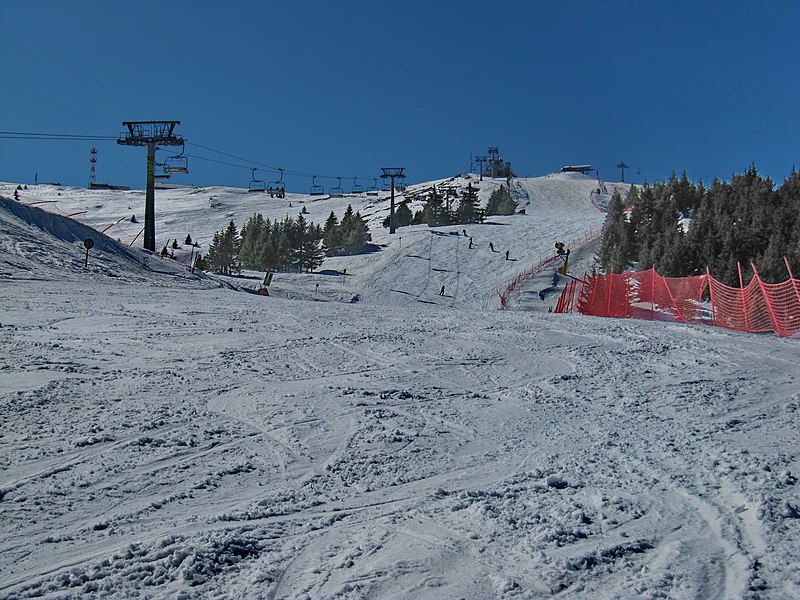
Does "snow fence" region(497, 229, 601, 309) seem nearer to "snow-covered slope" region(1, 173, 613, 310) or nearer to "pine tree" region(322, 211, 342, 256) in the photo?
"snow-covered slope" region(1, 173, 613, 310)

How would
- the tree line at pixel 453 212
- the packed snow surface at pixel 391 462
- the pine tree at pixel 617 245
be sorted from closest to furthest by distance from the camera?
1. the packed snow surface at pixel 391 462
2. the pine tree at pixel 617 245
3. the tree line at pixel 453 212

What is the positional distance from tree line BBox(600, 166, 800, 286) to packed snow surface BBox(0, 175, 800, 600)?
18078mm

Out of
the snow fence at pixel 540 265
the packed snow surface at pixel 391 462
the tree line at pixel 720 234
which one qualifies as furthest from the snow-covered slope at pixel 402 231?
the packed snow surface at pixel 391 462

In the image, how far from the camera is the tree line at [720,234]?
2870 cm

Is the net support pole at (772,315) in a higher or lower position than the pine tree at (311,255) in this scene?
lower

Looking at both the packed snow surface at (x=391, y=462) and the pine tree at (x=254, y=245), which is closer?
the packed snow surface at (x=391, y=462)

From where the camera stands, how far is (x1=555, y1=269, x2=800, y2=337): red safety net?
586 inches

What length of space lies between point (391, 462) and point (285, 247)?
171 ft

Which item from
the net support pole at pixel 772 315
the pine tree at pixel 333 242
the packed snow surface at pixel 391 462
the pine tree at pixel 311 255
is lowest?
the packed snow surface at pixel 391 462

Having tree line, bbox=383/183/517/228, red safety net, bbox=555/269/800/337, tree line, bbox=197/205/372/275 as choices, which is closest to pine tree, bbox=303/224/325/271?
tree line, bbox=197/205/372/275

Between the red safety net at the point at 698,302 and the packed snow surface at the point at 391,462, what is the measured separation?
3.32m

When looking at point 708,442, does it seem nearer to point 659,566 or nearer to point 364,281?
point 659,566

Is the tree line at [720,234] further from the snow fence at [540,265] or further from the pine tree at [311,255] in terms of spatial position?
the pine tree at [311,255]

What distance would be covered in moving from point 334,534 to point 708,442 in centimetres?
349
